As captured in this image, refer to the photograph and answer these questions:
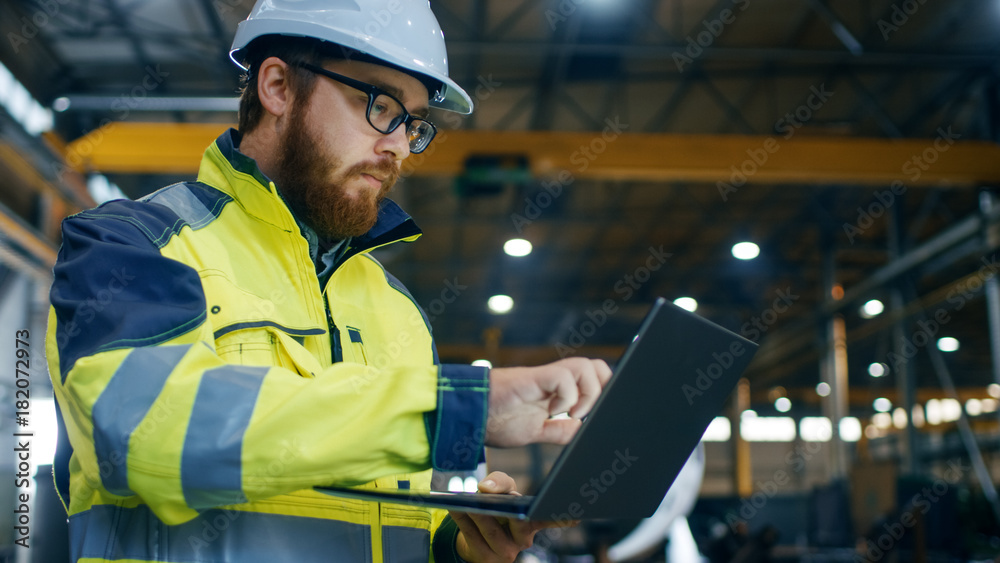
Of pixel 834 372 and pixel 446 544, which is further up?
pixel 834 372

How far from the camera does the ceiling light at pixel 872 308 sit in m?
12.7

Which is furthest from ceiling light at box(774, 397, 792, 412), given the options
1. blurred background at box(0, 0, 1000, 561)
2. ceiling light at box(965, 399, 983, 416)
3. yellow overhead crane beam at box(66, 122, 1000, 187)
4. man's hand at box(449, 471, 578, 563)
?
man's hand at box(449, 471, 578, 563)

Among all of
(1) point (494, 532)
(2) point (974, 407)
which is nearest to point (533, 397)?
(1) point (494, 532)

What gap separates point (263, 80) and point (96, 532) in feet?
2.41

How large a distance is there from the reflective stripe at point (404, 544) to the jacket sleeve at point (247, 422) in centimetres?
45

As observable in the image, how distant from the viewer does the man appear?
80 centimetres

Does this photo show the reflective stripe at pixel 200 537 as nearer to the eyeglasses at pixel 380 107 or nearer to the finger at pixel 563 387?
the finger at pixel 563 387

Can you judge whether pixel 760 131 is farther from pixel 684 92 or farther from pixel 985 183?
pixel 985 183

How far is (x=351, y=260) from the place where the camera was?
4.89ft

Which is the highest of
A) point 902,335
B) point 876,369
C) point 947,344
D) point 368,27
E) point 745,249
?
point 947,344

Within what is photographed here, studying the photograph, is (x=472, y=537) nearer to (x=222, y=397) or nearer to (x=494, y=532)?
(x=494, y=532)
